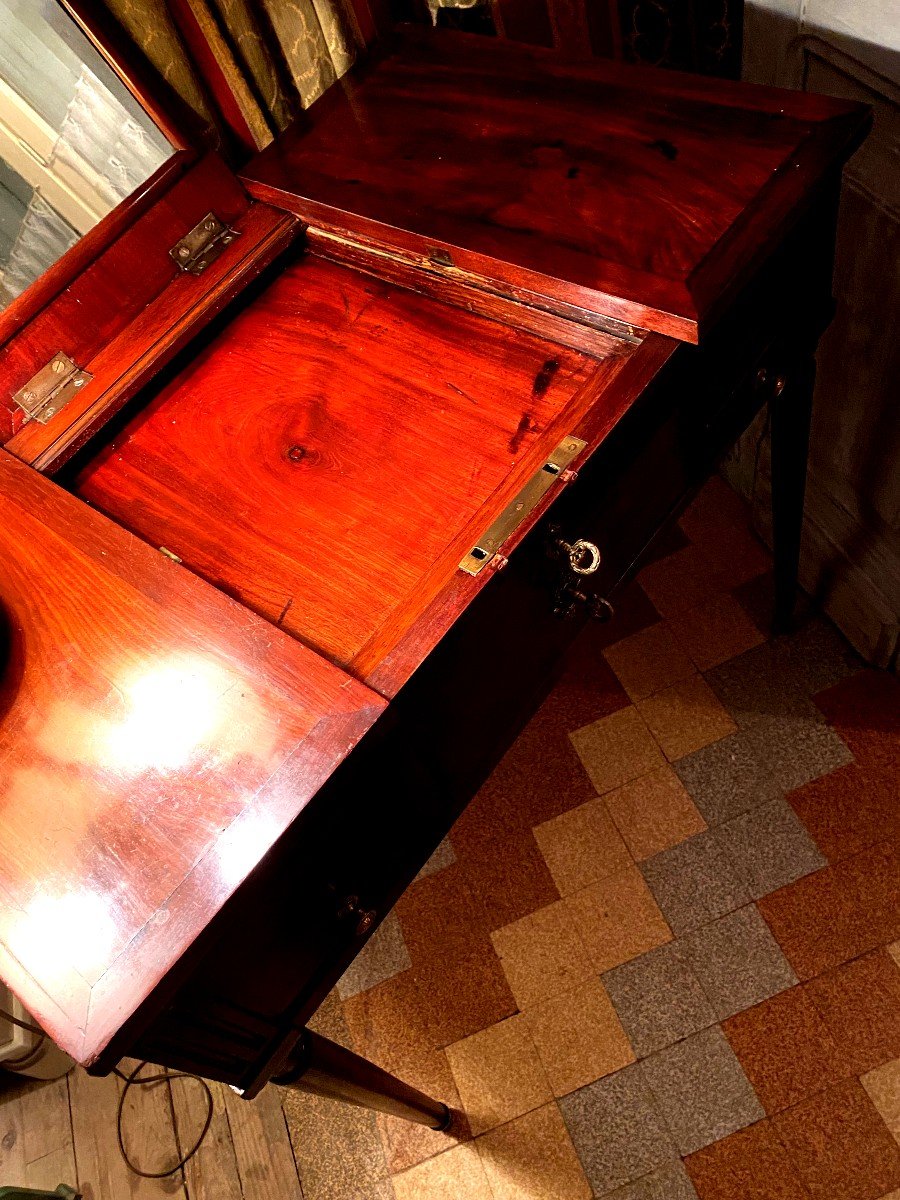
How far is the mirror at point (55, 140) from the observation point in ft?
3.83

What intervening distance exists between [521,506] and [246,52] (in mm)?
820

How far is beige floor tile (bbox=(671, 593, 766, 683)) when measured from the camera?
6.02 feet

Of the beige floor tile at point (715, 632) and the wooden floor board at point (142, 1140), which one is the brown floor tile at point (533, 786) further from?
the wooden floor board at point (142, 1140)

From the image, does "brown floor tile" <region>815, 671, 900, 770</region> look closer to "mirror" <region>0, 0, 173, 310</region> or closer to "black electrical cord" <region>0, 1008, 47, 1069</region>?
"mirror" <region>0, 0, 173, 310</region>

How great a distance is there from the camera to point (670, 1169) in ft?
4.65

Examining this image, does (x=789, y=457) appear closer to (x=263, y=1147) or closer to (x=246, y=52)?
(x=246, y=52)

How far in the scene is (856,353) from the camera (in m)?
1.37

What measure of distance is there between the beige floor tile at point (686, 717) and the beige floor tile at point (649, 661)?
0.08ft

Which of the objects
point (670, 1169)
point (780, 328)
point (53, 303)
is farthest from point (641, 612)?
point (53, 303)

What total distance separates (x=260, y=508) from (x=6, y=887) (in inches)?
17.0

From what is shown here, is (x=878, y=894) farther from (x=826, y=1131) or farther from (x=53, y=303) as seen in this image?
(x=53, y=303)

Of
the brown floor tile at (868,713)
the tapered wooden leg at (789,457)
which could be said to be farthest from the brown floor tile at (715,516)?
the brown floor tile at (868,713)

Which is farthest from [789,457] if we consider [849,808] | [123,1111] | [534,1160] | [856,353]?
[123,1111]

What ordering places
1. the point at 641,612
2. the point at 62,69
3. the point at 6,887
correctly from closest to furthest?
the point at 6,887 < the point at 62,69 < the point at 641,612
